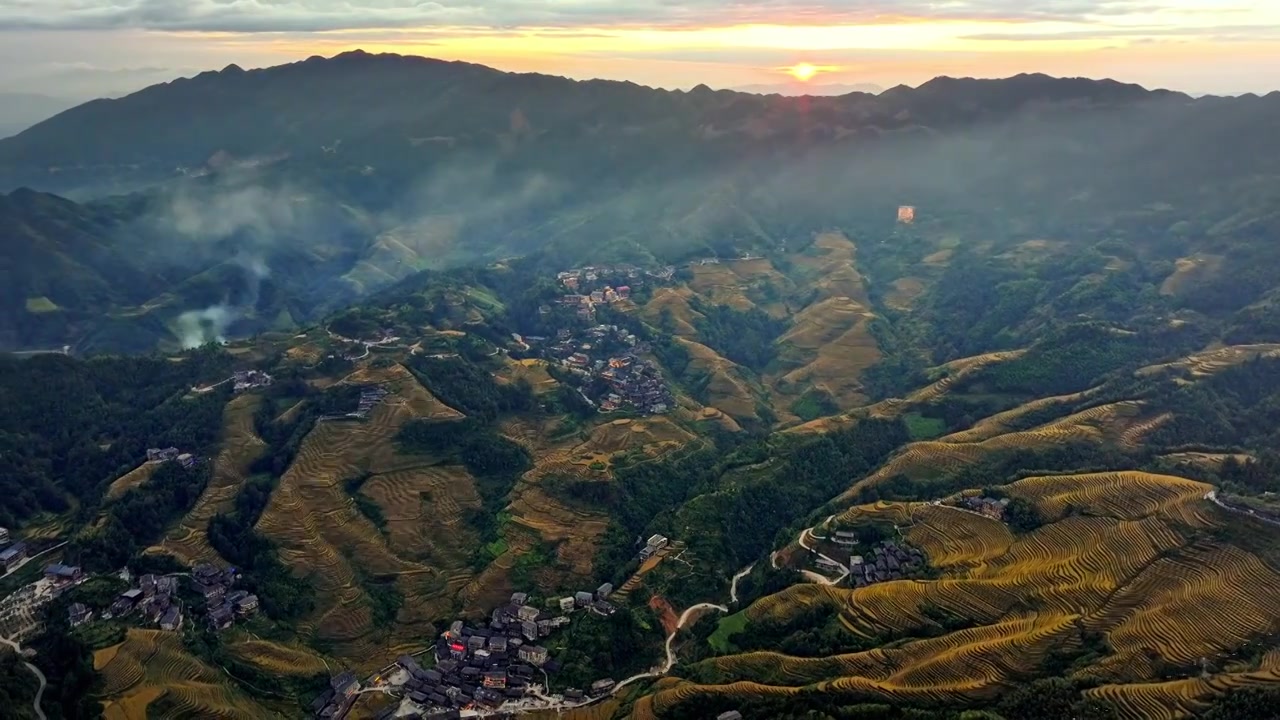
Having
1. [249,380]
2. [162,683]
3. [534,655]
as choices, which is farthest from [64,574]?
[534,655]

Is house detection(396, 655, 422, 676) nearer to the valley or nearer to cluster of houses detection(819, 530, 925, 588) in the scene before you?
the valley

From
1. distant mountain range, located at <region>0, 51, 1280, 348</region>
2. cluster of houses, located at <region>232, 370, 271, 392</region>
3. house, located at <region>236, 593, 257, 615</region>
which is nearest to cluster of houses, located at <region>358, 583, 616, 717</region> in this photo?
house, located at <region>236, 593, 257, 615</region>

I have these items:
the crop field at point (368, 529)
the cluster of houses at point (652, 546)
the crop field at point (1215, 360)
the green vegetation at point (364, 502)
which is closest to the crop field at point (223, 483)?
the crop field at point (368, 529)

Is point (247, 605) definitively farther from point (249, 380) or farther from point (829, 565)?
point (829, 565)

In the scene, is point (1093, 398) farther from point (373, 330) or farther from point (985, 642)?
point (373, 330)

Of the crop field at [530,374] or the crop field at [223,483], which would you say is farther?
the crop field at [530,374]

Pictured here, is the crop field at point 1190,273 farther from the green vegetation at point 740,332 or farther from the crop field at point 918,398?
the green vegetation at point 740,332
